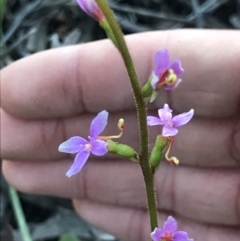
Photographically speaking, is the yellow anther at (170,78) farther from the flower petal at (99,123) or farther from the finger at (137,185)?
the finger at (137,185)

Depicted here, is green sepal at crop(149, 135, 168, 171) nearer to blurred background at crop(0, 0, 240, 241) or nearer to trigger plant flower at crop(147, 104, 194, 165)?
trigger plant flower at crop(147, 104, 194, 165)

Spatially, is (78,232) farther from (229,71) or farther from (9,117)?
(229,71)

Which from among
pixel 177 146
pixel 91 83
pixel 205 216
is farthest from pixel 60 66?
pixel 205 216

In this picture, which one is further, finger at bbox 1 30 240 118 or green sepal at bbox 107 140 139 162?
finger at bbox 1 30 240 118

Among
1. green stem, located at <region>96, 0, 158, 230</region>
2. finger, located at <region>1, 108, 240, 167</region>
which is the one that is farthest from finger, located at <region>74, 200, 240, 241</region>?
green stem, located at <region>96, 0, 158, 230</region>

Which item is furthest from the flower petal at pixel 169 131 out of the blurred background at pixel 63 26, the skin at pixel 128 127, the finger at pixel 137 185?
the blurred background at pixel 63 26

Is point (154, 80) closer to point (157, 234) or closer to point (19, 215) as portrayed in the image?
point (157, 234)

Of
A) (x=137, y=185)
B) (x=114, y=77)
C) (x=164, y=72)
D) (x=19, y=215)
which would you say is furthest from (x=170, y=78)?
(x=19, y=215)
